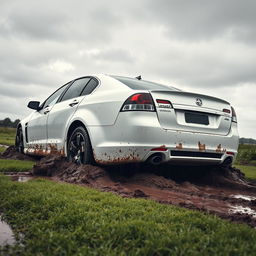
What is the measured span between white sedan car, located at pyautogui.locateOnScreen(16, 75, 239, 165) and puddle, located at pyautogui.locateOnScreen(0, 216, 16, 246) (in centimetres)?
201

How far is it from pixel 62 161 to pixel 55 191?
1.93 meters

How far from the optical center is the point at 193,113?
15.6 feet

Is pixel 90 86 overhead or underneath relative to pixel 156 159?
overhead

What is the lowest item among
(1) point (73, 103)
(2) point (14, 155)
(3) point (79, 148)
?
(2) point (14, 155)

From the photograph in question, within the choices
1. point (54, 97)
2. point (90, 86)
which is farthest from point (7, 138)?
point (90, 86)

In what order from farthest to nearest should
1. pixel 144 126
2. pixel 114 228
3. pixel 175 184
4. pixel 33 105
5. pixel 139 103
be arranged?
pixel 33 105 < pixel 175 184 < pixel 139 103 < pixel 144 126 < pixel 114 228

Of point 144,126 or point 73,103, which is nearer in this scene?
point 144,126

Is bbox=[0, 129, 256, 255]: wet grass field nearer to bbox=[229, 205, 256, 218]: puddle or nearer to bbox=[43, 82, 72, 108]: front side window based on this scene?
bbox=[229, 205, 256, 218]: puddle

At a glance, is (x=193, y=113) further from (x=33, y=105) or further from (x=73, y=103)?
(x=33, y=105)

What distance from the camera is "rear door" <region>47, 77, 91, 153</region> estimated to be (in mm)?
5740

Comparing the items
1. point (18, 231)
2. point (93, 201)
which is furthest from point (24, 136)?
point (18, 231)

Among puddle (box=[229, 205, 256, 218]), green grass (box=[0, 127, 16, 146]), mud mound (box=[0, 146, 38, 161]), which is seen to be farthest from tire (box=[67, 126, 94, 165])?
green grass (box=[0, 127, 16, 146])

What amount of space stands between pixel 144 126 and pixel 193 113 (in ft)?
2.85

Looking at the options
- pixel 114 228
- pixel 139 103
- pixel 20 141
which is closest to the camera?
pixel 114 228
